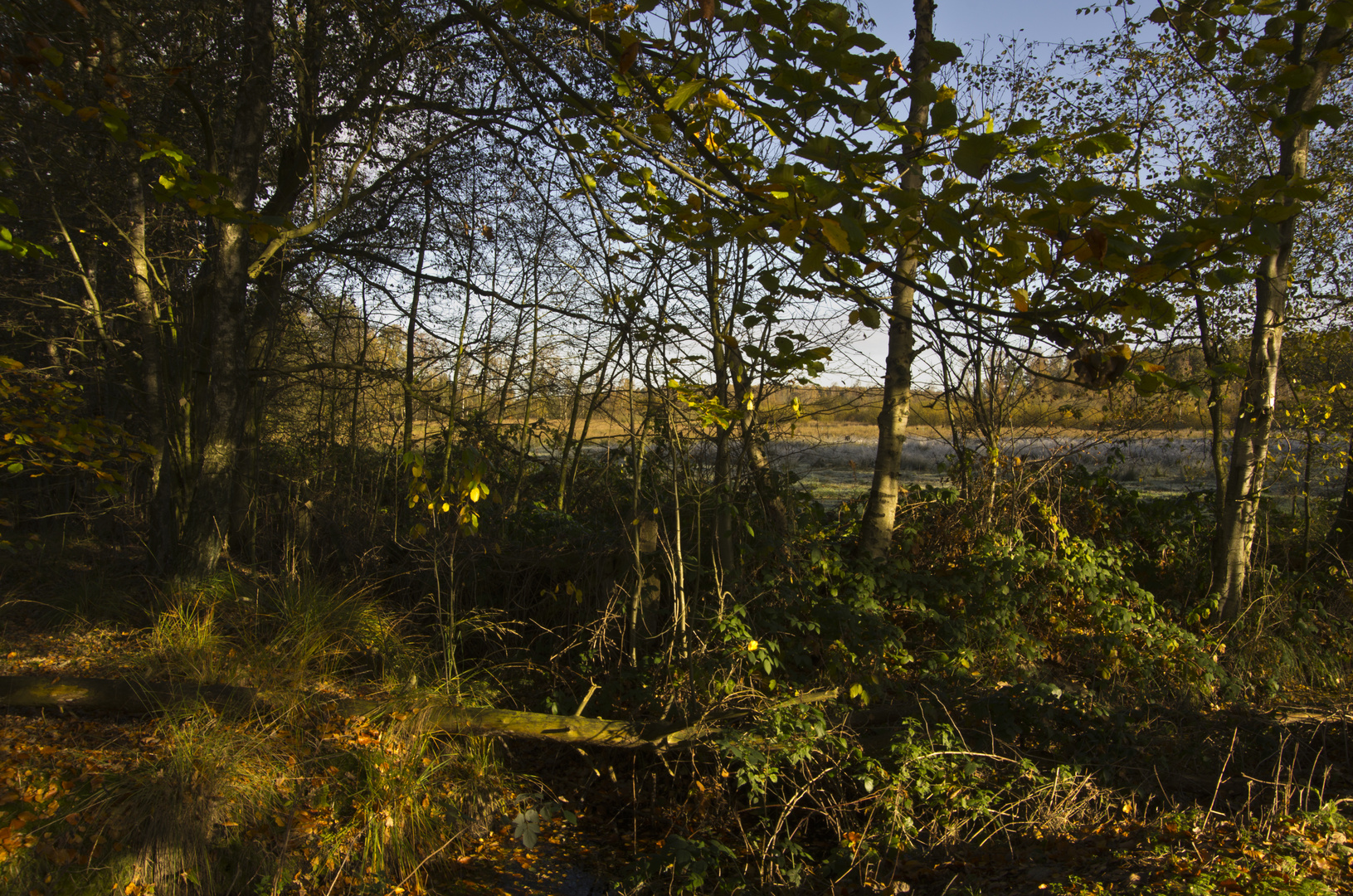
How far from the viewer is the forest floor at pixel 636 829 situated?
3334 mm

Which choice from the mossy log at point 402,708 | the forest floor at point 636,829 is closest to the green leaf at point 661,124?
the mossy log at point 402,708

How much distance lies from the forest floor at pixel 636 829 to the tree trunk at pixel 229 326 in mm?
900

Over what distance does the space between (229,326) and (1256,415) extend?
27.9 ft

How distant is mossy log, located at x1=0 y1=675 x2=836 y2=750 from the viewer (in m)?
4.54

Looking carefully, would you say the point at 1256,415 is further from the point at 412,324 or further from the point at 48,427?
the point at 48,427

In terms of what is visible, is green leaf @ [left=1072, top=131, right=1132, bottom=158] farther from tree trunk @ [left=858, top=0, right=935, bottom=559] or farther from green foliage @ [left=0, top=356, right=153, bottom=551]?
green foliage @ [left=0, top=356, right=153, bottom=551]

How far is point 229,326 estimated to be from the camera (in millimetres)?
5973

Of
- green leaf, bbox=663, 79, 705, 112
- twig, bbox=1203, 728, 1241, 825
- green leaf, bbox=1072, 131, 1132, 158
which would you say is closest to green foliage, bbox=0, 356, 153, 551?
green leaf, bbox=663, 79, 705, 112

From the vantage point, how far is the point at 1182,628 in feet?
22.3

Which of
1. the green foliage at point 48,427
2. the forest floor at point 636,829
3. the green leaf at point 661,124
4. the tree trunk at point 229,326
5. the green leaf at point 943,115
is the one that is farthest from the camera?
the tree trunk at point 229,326

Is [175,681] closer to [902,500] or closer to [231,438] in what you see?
[231,438]

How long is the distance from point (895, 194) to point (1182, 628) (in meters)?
6.31

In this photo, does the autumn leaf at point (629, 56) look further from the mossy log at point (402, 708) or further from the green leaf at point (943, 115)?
the mossy log at point (402, 708)

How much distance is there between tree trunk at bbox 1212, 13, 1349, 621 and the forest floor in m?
1.60
